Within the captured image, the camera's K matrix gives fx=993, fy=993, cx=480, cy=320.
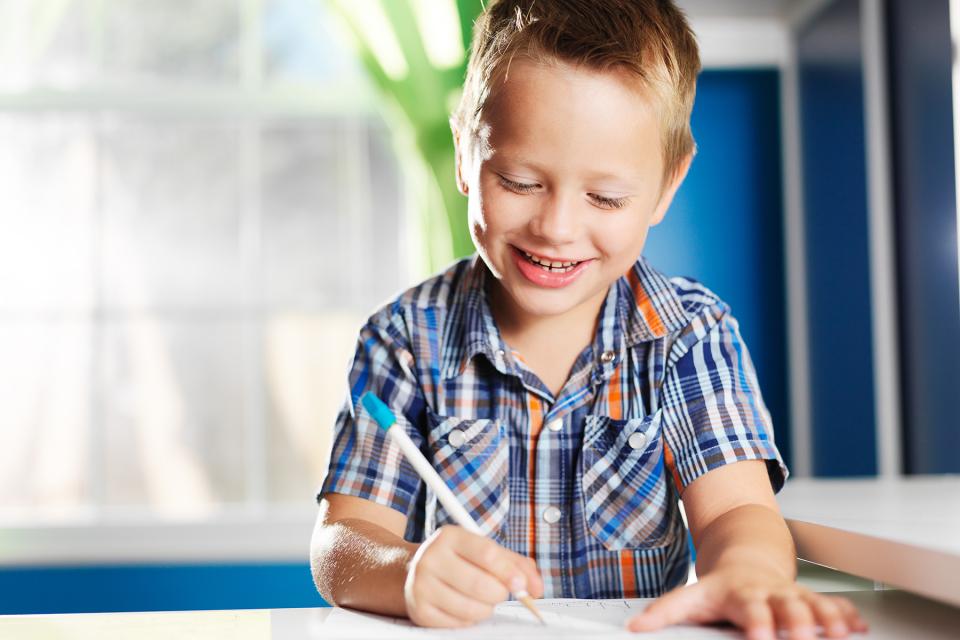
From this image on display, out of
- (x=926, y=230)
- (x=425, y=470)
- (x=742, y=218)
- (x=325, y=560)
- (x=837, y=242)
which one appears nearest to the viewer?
(x=425, y=470)

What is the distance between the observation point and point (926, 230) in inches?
90.1

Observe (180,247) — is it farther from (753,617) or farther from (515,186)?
(753,617)

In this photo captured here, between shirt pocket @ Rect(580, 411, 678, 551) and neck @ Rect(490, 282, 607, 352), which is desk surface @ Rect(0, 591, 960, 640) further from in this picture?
neck @ Rect(490, 282, 607, 352)

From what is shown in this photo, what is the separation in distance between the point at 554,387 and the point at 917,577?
0.48m

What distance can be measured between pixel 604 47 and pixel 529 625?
531 millimetres

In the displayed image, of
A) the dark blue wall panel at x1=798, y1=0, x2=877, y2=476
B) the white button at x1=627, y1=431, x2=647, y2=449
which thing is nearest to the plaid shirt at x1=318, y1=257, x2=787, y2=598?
the white button at x1=627, y1=431, x2=647, y2=449

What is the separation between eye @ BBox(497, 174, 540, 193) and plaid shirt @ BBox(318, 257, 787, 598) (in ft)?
0.63

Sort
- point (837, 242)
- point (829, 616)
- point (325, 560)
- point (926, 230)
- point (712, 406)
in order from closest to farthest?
point (829, 616) < point (325, 560) < point (712, 406) < point (926, 230) < point (837, 242)

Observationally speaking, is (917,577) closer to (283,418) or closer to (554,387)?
(554,387)

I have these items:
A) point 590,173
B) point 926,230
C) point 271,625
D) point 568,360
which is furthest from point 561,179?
point 926,230

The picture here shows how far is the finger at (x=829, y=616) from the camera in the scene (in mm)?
623

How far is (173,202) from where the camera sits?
2908 mm

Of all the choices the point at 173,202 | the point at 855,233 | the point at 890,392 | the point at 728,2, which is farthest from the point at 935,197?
the point at 173,202

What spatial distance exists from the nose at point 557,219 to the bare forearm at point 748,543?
11.5 inches
